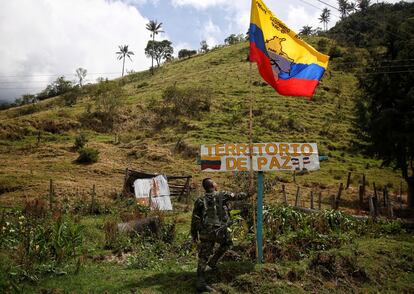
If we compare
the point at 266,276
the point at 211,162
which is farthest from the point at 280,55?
the point at 266,276

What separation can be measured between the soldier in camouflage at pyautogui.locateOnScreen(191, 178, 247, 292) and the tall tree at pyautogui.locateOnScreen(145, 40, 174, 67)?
8194 centimetres

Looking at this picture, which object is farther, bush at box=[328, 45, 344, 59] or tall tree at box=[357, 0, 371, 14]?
tall tree at box=[357, 0, 371, 14]

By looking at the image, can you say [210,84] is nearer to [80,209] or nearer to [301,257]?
[80,209]

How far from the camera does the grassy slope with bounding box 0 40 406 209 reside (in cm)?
2472

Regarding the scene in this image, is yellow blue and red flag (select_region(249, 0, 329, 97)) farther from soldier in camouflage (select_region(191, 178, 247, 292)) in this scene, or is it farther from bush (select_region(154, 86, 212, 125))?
bush (select_region(154, 86, 212, 125))

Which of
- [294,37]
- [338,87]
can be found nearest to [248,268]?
[294,37]

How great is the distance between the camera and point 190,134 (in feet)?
117

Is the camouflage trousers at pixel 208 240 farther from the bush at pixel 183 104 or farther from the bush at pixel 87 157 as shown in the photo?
the bush at pixel 183 104

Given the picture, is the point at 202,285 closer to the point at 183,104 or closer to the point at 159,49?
the point at 183,104

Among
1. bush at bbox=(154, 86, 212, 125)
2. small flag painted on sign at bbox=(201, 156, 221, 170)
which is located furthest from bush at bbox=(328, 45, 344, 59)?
small flag painted on sign at bbox=(201, 156, 221, 170)

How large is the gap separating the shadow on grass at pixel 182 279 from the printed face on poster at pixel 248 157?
194cm

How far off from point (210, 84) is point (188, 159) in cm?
2409

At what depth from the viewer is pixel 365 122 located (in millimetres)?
23141

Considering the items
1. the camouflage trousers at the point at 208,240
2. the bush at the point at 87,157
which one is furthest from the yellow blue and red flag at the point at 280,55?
the bush at the point at 87,157
